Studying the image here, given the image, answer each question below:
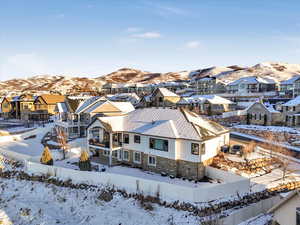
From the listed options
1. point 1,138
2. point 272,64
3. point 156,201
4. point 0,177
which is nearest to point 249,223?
point 156,201

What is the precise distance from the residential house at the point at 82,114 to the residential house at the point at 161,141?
37.3 feet

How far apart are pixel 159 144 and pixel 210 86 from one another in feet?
231

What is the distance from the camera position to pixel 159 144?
2333cm

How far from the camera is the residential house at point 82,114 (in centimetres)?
3950

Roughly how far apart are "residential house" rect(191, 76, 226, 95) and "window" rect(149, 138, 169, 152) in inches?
2663

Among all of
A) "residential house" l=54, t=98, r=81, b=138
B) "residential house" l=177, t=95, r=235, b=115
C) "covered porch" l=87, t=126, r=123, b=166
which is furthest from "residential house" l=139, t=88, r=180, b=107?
"covered porch" l=87, t=126, r=123, b=166

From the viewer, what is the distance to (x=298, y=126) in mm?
37688

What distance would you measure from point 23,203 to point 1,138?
77.6 ft

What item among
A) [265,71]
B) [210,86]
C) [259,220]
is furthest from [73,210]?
[265,71]

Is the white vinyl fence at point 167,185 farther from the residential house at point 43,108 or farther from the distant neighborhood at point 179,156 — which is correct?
the residential house at point 43,108

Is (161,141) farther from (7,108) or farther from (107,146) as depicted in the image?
(7,108)

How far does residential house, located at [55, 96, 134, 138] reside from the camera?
130 ft

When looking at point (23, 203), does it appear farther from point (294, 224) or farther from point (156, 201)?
point (294, 224)

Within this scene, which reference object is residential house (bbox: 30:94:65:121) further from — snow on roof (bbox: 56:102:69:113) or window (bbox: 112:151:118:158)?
window (bbox: 112:151:118:158)
